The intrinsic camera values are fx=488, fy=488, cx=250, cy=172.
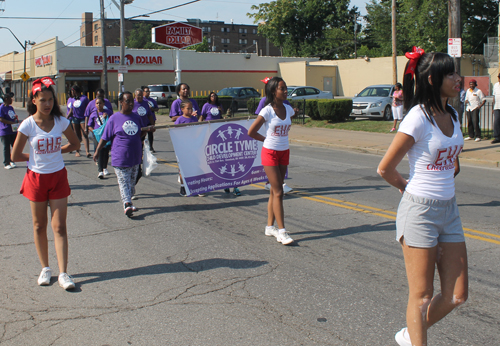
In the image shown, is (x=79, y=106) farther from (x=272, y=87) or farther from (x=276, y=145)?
(x=276, y=145)

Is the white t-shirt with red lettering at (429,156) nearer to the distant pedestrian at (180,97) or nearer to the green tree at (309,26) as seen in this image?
the distant pedestrian at (180,97)

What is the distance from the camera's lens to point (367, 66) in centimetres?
4947

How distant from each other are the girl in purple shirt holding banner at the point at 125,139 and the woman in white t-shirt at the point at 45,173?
2.45 meters

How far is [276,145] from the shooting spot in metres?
5.88

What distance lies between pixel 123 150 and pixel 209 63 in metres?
47.3

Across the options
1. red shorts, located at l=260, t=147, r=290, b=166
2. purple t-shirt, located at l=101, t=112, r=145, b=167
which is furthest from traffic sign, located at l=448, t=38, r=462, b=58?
purple t-shirt, located at l=101, t=112, r=145, b=167

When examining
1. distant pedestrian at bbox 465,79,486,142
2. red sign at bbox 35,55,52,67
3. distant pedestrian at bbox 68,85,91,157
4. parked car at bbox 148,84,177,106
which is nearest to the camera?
distant pedestrian at bbox 68,85,91,157

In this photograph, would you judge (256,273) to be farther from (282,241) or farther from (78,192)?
(78,192)

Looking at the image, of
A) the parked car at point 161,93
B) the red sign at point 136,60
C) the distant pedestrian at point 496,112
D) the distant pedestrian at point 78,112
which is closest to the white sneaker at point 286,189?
the distant pedestrian at point 78,112

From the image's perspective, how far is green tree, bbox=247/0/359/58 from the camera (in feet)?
230

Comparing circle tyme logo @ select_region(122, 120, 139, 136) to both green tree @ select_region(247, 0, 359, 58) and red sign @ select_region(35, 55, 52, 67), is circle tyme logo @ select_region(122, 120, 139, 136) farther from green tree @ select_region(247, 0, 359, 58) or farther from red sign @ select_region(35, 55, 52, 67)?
green tree @ select_region(247, 0, 359, 58)

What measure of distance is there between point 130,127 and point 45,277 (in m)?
3.01

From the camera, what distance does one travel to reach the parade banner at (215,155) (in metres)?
7.78

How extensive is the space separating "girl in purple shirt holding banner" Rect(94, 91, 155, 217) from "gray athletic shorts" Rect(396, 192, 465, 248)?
192 inches
